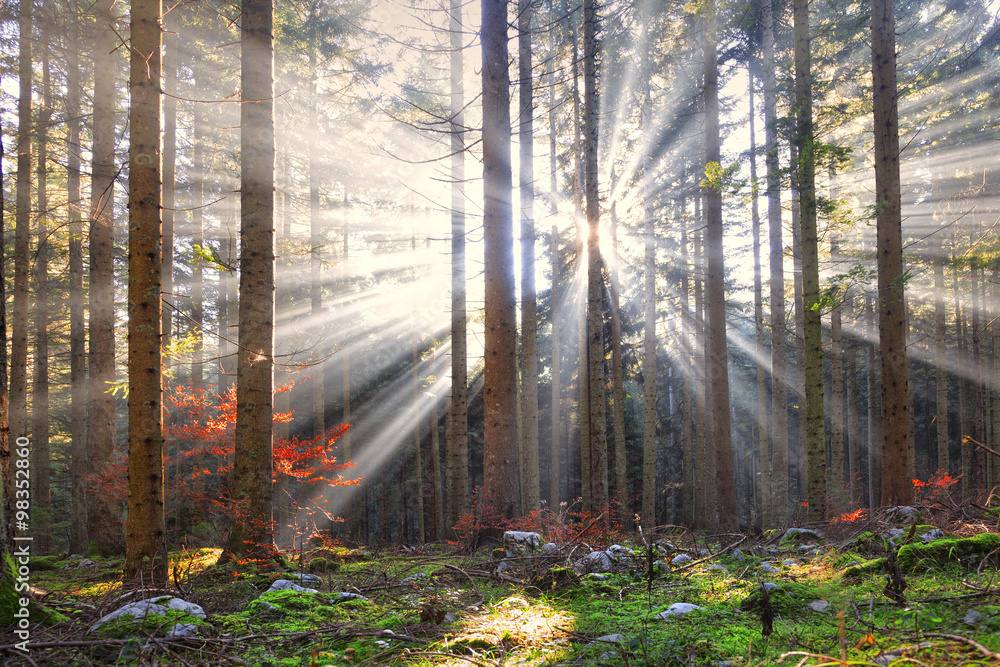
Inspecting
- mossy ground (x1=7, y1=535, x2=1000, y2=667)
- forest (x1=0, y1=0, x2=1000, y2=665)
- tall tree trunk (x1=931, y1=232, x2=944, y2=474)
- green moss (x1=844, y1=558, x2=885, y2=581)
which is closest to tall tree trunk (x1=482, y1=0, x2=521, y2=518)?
forest (x1=0, y1=0, x2=1000, y2=665)

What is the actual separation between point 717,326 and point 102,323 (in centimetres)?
1186

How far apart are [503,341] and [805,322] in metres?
5.40

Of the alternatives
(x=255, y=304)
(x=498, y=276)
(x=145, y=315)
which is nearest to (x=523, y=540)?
(x=498, y=276)

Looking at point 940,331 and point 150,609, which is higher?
point 940,331

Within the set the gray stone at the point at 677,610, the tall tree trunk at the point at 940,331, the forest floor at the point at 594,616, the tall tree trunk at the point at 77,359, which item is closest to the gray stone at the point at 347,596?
the forest floor at the point at 594,616

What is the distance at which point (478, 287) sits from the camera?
15570 millimetres

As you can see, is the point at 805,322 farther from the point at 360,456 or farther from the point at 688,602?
the point at 360,456

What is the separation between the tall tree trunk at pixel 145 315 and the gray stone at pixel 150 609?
1080 millimetres

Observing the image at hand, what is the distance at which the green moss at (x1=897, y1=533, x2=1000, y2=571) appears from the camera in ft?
11.3

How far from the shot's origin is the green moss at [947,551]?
3443 millimetres

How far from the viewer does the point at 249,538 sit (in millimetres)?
5340

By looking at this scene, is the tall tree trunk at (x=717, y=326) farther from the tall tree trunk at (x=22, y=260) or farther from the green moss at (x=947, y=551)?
the tall tree trunk at (x=22, y=260)

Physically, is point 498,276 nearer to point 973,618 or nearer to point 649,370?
point 973,618

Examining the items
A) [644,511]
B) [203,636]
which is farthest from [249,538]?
[644,511]
